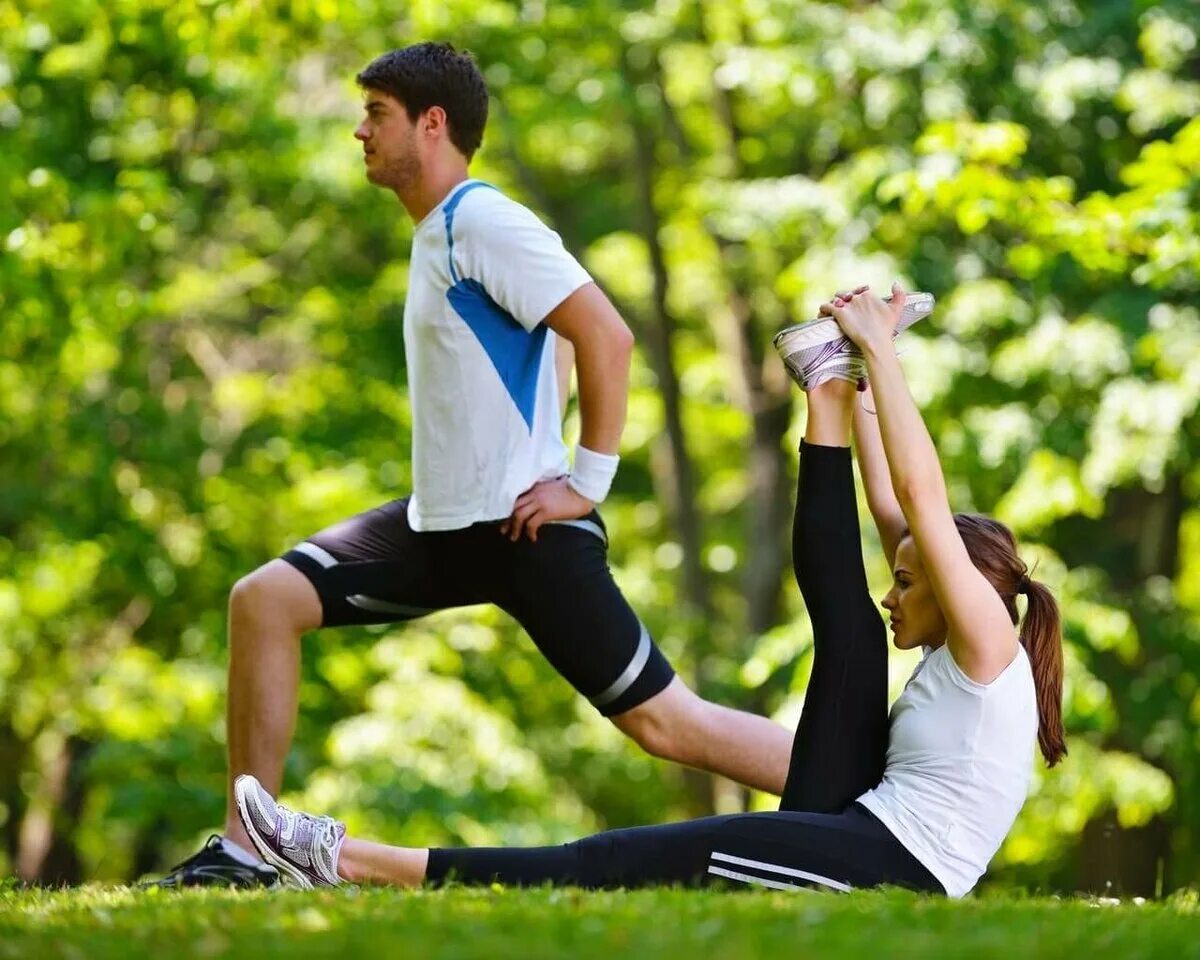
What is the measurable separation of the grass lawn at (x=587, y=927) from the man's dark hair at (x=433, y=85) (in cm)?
221

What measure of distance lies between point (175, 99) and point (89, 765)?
221 inches

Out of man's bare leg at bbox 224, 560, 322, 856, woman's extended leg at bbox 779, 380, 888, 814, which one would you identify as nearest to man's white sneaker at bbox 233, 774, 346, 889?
man's bare leg at bbox 224, 560, 322, 856

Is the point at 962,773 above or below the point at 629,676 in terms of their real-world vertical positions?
below

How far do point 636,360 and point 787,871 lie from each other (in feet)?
45.4

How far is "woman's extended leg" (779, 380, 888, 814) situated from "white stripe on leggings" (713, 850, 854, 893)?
226 millimetres

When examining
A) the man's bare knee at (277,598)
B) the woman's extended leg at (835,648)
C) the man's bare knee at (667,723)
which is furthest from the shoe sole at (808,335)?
the man's bare knee at (277,598)

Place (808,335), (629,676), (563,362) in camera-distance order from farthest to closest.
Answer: (563,362)
(629,676)
(808,335)

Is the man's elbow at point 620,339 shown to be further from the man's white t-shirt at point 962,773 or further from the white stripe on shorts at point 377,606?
the man's white t-shirt at point 962,773

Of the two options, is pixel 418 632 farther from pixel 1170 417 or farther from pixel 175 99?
pixel 1170 417

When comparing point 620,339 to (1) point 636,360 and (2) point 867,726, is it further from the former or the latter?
(1) point 636,360

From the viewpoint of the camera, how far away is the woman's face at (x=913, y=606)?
4254 millimetres

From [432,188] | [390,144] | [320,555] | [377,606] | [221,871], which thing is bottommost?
[221,871]

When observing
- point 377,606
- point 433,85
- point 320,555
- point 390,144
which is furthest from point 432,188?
point 377,606

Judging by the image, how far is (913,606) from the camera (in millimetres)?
4270
